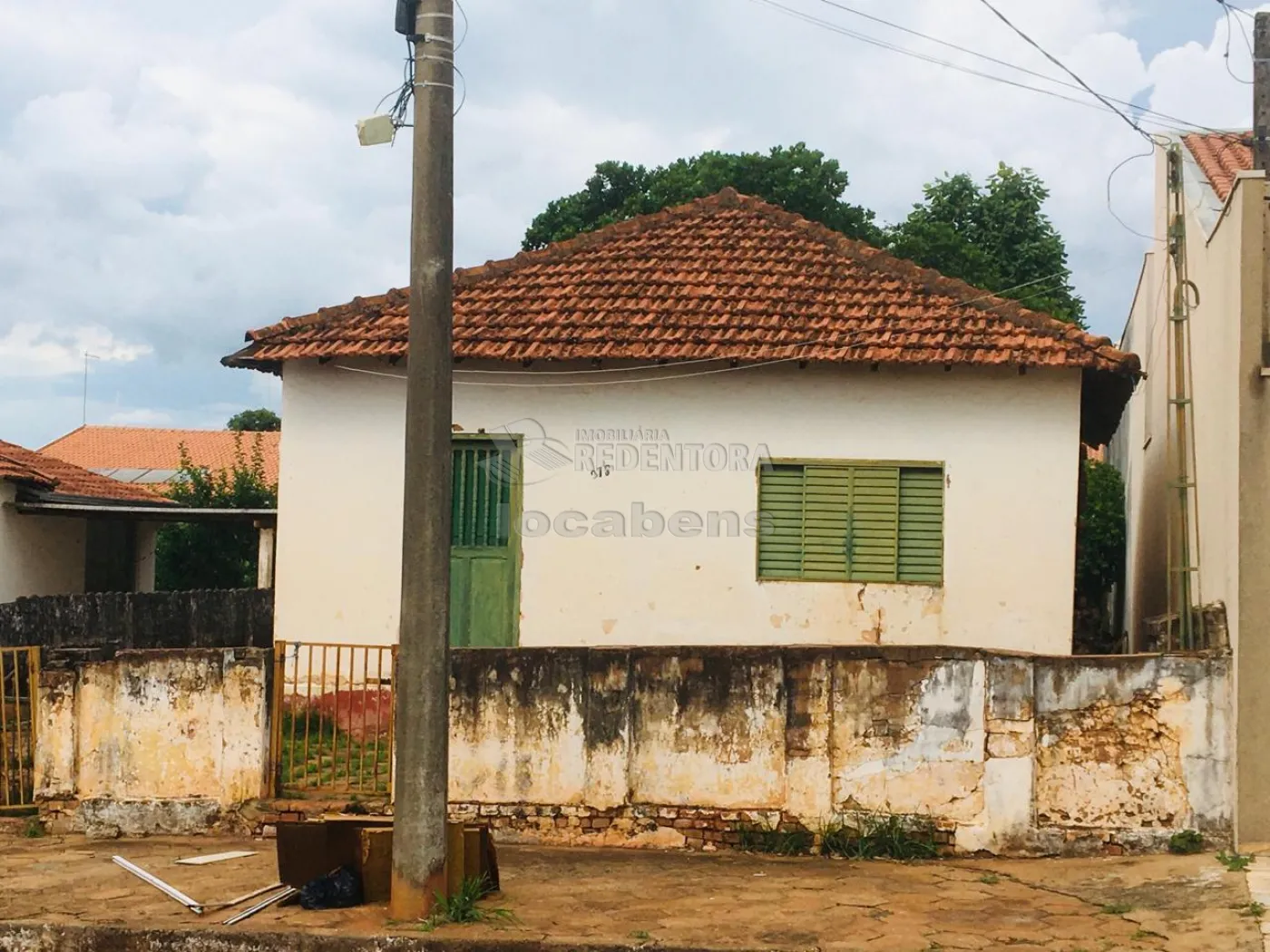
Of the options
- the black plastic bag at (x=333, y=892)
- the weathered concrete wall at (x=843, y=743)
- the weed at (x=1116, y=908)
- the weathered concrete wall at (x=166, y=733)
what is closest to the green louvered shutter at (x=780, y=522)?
the weathered concrete wall at (x=843, y=743)

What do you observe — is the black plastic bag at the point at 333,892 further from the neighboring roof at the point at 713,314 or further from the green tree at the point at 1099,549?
the green tree at the point at 1099,549

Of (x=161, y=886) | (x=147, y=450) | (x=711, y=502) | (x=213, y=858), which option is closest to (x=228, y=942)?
(x=161, y=886)

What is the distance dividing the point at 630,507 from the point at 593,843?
12.7 ft

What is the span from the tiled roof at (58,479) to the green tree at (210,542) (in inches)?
27.3

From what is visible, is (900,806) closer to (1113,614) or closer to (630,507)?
(630,507)

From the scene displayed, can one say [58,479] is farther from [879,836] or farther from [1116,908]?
[1116,908]

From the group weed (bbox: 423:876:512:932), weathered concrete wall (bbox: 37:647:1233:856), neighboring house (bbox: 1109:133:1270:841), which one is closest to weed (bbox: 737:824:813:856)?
weathered concrete wall (bbox: 37:647:1233:856)

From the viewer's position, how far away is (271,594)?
16.9 metres

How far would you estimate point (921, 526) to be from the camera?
1216 centimetres

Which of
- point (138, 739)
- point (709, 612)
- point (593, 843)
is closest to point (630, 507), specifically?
point (709, 612)

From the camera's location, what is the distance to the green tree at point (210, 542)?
24.3m

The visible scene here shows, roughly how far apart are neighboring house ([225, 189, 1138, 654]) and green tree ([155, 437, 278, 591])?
12.2 meters

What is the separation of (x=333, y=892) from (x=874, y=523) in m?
6.40

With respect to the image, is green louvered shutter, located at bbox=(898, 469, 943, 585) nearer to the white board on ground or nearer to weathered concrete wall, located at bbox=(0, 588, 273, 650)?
the white board on ground
